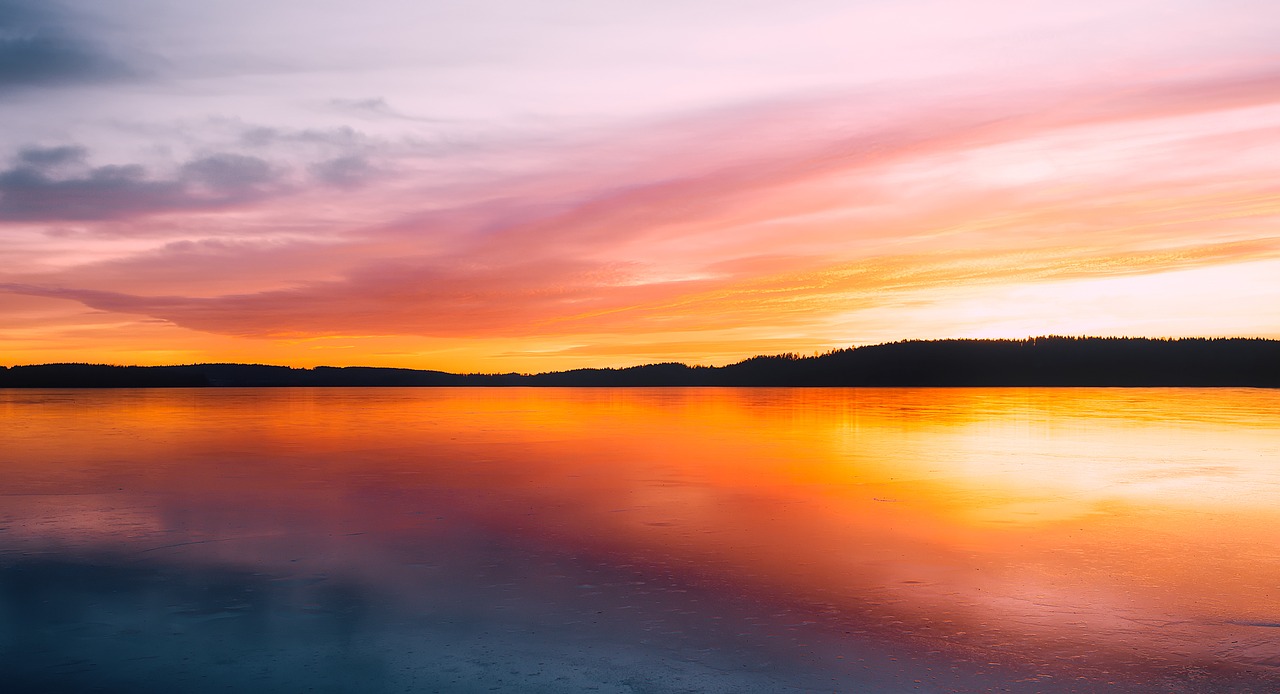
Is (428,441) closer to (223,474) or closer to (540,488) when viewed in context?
(223,474)

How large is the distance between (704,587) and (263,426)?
2864 centimetres

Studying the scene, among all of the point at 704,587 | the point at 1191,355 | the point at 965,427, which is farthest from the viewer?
the point at 1191,355

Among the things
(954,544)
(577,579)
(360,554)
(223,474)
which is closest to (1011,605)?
(954,544)

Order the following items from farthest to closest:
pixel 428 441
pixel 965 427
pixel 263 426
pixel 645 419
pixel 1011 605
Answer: pixel 645 419
pixel 263 426
pixel 965 427
pixel 428 441
pixel 1011 605

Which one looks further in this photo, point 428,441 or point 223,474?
point 428,441

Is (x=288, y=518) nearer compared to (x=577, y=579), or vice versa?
(x=577, y=579)

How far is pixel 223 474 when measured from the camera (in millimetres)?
16938

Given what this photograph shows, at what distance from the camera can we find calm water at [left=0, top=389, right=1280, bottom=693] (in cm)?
596

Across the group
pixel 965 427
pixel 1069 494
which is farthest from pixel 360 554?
pixel 965 427

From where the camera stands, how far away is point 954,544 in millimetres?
10125

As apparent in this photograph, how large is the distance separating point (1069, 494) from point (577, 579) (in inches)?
370

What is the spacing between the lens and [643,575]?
8.55 m

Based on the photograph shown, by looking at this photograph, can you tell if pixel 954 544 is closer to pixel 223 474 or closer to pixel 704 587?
pixel 704 587

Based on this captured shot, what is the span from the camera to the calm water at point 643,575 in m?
5.96
